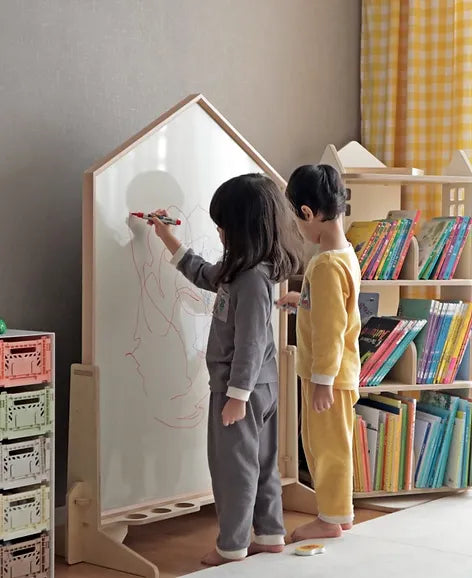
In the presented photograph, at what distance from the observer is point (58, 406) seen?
2.57 m

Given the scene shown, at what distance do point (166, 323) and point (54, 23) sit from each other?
832mm

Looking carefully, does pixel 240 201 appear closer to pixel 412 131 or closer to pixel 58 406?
pixel 58 406

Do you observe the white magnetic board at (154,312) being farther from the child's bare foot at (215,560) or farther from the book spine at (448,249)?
the book spine at (448,249)

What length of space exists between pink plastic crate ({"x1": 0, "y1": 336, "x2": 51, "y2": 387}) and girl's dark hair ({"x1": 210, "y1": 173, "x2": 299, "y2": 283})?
18.7 inches

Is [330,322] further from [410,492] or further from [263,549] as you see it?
[410,492]

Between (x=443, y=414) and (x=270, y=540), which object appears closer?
(x=270, y=540)

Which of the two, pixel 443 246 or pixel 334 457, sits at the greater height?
pixel 443 246

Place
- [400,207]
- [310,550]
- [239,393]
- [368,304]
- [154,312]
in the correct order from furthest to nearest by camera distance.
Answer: [400,207] → [368,304] → [154,312] → [310,550] → [239,393]

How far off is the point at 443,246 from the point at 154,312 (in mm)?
1048

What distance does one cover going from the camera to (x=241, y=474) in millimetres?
2348

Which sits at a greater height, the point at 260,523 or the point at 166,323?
the point at 166,323

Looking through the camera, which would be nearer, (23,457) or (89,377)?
(23,457)

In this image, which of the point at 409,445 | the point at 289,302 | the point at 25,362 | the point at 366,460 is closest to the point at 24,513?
the point at 25,362

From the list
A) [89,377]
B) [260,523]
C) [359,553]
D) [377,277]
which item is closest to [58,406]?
[89,377]
